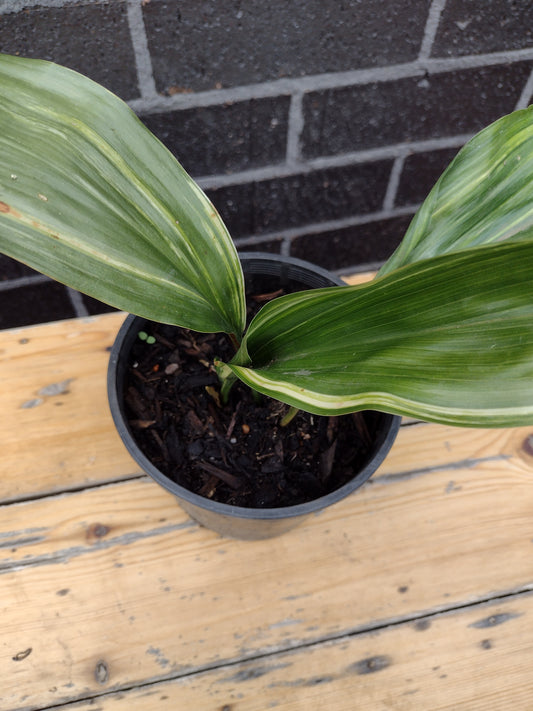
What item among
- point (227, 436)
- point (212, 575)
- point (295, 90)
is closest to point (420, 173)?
point (295, 90)

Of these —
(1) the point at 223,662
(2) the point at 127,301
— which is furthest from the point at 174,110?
(1) the point at 223,662

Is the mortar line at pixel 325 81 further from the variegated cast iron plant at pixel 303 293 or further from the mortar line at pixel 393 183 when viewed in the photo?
the variegated cast iron plant at pixel 303 293

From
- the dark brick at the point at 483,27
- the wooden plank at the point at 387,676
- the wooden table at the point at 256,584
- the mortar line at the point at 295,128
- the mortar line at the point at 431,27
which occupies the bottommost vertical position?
the wooden plank at the point at 387,676

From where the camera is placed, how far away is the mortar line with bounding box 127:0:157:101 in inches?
27.1

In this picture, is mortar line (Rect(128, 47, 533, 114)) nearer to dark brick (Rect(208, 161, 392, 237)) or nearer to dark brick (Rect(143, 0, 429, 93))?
dark brick (Rect(143, 0, 429, 93))

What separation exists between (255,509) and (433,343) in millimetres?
242

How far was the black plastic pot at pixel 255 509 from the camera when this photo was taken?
1.70 ft

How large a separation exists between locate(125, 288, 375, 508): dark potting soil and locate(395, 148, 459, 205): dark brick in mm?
561

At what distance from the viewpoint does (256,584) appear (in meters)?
0.67

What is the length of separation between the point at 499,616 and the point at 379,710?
6.9 inches

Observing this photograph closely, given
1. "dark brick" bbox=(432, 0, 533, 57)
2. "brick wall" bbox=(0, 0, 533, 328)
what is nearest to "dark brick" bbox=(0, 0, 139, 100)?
"brick wall" bbox=(0, 0, 533, 328)

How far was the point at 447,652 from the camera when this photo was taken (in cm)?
64

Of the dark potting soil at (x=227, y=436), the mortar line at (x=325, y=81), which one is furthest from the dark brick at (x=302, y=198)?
the dark potting soil at (x=227, y=436)

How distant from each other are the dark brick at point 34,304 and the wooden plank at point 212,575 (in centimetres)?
46
